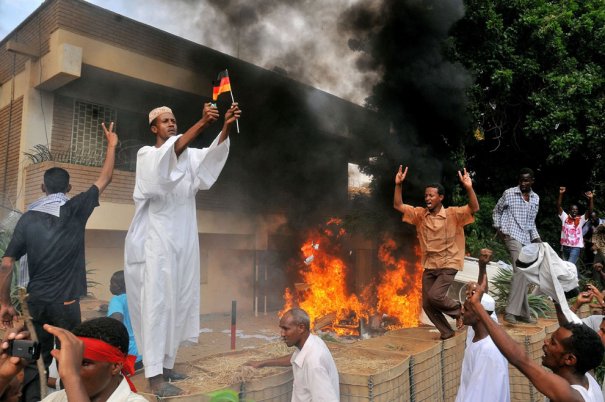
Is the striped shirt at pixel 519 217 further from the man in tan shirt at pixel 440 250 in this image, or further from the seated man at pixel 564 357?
the seated man at pixel 564 357

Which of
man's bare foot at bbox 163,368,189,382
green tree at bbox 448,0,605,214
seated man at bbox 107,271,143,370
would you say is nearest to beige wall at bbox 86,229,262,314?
seated man at bbox 107,271,143,370

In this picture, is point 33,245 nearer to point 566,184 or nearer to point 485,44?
point 485,44

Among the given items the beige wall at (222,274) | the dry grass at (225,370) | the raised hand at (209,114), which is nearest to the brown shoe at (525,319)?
the dry grass at (225,370)

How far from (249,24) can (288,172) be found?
3.67 metres

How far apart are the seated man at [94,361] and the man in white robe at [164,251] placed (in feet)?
4.56

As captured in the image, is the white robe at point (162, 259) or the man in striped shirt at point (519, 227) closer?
the white robe at point (162, 259)

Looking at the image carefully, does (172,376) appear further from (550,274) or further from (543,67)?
(543,67)

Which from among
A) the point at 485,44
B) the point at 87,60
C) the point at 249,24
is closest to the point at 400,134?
the point at 485,44

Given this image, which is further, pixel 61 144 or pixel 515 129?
pixel 515 129

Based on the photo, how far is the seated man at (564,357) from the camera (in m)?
2.35

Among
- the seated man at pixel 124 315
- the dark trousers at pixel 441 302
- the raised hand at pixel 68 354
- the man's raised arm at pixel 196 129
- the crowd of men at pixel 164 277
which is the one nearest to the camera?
the raised hand at pixel 68 354

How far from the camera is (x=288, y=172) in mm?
12297

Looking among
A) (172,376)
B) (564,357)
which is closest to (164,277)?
(172,376)

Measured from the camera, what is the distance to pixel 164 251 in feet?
11.9
